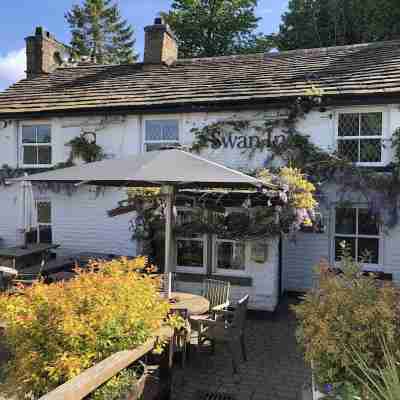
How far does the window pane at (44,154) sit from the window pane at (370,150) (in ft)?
30.9

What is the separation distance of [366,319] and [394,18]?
26057 millimetres

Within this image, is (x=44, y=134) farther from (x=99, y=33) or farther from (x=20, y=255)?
(x=99, y=33)

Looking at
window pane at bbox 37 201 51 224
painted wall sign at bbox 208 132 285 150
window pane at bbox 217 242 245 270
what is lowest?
window pane at bbox 217 242 245 270

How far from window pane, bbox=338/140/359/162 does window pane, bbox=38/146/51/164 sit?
8.89 metres

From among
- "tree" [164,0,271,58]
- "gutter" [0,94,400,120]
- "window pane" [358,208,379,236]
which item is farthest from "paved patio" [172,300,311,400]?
"tree" [164,0,271,58]

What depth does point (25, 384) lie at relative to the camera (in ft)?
10.8

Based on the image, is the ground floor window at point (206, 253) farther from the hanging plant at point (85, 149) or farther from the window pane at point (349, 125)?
the window pane at point (349, 125)

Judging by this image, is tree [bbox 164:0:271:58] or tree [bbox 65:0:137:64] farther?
tree [bbox 65:0:137:64]

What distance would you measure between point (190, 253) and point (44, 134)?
22.3 ft

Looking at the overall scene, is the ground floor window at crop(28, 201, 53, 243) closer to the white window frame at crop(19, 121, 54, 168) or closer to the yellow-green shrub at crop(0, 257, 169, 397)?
the white window frame at crop(19, 121, 54, 168)

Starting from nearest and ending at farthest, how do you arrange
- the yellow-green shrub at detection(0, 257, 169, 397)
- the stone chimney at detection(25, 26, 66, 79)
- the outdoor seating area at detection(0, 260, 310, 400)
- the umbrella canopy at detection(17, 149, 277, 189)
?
the yellow-green shrub at detection(0, 257, 169, 397) < the umbrella canopy at detection(17, 149, 277, 189) < the outdoor seating area at detection(0, 260, 310, 400) < the stone chimney at detection(25, 26, 66, 79)

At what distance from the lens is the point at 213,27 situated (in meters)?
28.3

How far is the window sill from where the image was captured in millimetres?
8602

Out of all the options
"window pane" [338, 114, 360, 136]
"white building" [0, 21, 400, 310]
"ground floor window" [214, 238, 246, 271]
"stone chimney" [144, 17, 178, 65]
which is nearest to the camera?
"ground floor window" [214, 238, 246, 271]
